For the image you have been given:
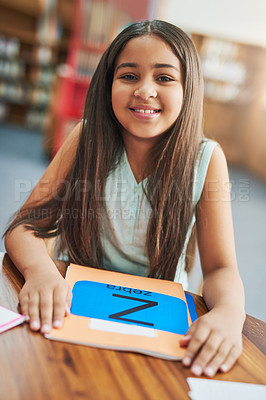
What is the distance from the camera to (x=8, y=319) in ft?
1.75

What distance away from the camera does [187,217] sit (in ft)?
2.98

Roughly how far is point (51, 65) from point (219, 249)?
6.67 m

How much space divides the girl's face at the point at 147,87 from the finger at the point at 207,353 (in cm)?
50

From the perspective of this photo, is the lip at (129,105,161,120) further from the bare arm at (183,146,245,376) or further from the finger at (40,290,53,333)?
the finger at (40,290,53,333)

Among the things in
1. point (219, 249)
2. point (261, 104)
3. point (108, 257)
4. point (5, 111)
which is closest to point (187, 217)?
point (219, 249)

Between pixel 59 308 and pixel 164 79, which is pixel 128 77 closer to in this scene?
Result: pixel 164 79

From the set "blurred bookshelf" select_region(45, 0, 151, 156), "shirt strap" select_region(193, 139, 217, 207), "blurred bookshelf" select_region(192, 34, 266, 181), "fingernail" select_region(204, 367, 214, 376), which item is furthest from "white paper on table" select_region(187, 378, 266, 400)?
"blurred bookshelf" select_region(192, 34, 266, 181)

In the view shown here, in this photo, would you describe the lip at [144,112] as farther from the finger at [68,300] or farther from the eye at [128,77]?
the finger at [68,300]

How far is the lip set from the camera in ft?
2.81

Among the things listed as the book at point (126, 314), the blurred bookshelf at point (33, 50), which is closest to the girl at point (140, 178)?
the book at point (126, 314)

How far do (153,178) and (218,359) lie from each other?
51 cm

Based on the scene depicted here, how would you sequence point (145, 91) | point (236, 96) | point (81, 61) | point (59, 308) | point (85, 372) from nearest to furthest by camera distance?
point (85, 372) → point (59, 308) → point (145, 91) → point (81, 61) → point (236, 96)

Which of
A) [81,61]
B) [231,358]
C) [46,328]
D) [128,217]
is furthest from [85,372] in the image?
[81,61]

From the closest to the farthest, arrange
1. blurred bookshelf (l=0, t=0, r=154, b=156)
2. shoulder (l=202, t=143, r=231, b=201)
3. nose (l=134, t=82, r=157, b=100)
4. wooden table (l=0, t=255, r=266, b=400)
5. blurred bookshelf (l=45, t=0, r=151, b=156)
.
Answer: wooden table (l=0, t=255, r=266, b=400)
nose (l=134, t=82, r=157, b=100)
shoulder (l=202, t=143, r=231, b=201)
blurred bookshelf (l=45, t=0, r=151, b=156)
blurred bookshelf (l=0, t=0, r=154, b=156)
